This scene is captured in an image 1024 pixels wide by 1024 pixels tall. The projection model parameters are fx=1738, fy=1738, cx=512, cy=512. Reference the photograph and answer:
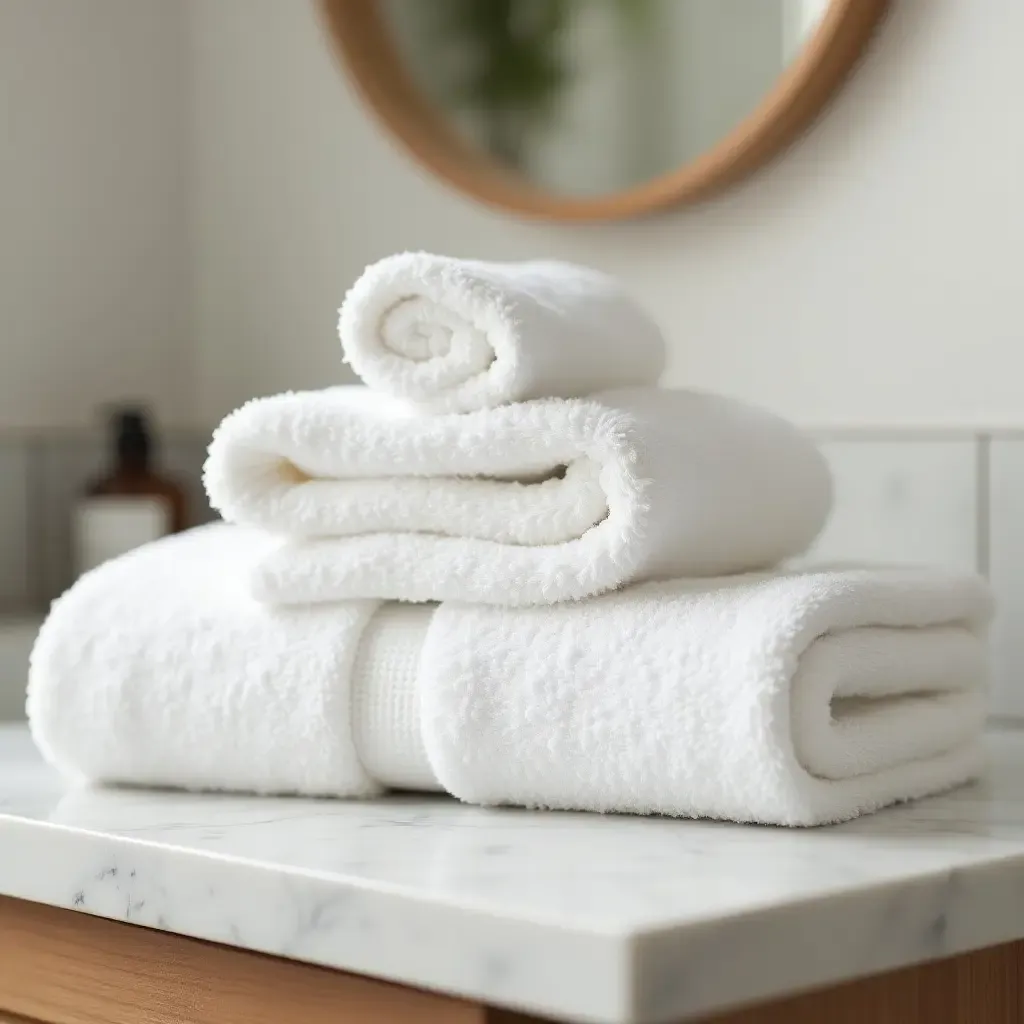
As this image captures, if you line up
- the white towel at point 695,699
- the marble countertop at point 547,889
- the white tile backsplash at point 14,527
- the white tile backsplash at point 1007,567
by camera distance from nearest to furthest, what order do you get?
the marble countertop at point 547,889 < the white towel at point 695,699 < the white tile backsplash at point 1007,567 < the white tile backsplash at point 14,527

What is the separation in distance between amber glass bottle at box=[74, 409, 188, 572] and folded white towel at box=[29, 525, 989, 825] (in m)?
0.46

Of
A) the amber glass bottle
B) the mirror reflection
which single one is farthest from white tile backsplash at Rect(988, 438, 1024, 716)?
the amber glass bottle

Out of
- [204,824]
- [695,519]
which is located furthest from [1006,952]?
[204,824]

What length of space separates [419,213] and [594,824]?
27.4 inches

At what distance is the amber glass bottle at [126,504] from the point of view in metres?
1.33

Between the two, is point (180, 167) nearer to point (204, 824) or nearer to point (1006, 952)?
point (204, 824)

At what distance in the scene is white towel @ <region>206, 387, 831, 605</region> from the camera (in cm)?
74

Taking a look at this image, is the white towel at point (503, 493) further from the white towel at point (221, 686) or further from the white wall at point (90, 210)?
the white wall at point (90, 210)

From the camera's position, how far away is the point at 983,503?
1.03 m

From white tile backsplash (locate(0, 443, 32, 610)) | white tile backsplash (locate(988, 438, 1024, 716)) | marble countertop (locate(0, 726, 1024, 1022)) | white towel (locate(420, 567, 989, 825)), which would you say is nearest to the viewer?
marble countertop (locate(0, 726, 1024, 1022))

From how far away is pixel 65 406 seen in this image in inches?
55.7

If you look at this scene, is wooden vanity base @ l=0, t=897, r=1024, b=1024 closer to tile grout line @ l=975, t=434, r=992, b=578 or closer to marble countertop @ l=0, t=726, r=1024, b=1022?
marble countertop @ l=0, t=726, r=1024, b=1022

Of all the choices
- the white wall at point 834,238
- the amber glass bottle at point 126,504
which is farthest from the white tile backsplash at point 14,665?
the white wall at point 834,238

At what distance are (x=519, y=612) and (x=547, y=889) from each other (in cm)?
18
